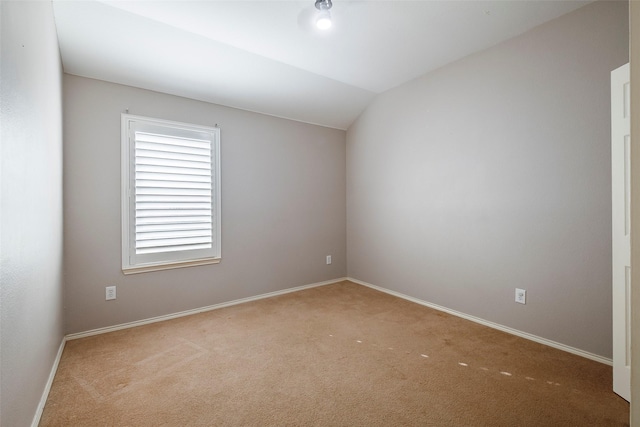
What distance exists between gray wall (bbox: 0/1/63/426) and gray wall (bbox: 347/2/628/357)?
3.22m

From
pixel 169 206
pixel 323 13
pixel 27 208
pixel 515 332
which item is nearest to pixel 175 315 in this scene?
pixel 169 206

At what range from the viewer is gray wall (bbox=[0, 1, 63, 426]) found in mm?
1161

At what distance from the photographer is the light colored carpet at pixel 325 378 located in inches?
65.4

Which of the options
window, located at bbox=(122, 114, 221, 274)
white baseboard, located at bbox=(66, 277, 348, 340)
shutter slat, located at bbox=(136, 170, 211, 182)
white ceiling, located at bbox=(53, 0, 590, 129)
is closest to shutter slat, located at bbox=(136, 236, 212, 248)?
window, located at bbox=(122, 114, 221, 274)

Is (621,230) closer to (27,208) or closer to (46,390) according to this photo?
(27,208)

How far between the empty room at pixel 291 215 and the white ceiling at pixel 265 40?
0.06ft

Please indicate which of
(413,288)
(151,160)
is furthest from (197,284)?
(413,288)

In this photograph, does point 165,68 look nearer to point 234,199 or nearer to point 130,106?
point 130,106

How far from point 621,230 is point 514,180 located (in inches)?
36.7

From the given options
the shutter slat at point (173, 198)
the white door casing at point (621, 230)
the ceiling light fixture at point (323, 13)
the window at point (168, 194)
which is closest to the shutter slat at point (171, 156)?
the window at point (168, 194)

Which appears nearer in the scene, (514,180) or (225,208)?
(514,180)

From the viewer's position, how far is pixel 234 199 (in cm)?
352

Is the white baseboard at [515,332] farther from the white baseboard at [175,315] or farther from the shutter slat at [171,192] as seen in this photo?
the shutter slat at [171,192]

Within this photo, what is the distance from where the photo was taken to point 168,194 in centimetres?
302
